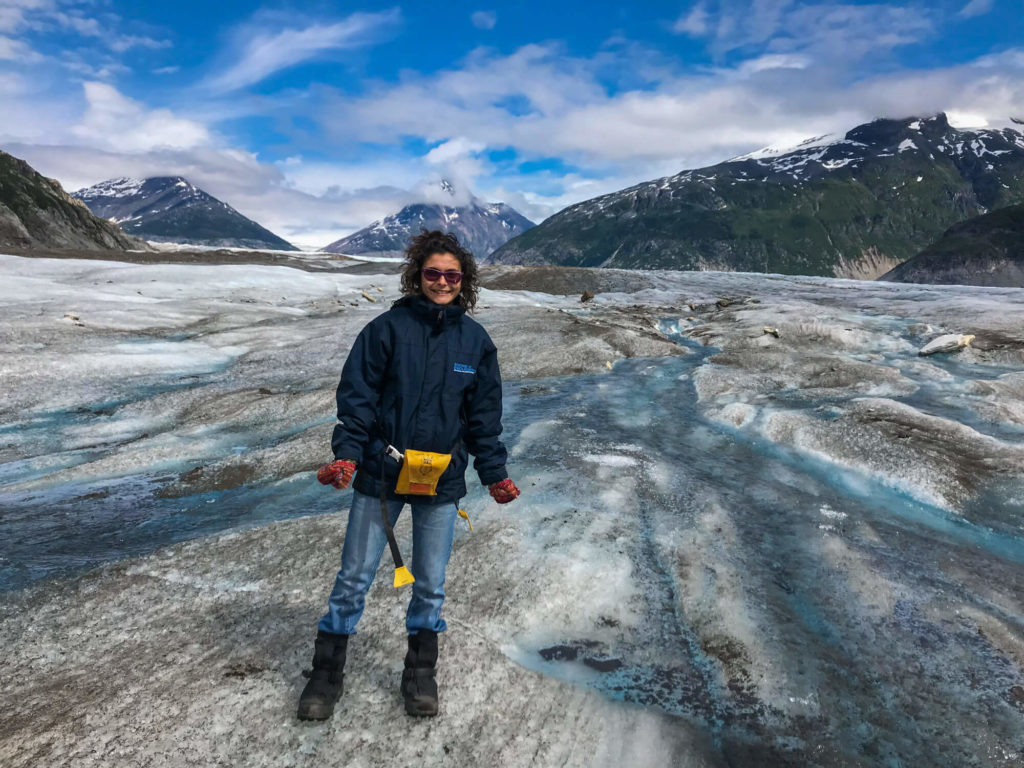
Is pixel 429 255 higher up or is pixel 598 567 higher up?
pixel 429 255

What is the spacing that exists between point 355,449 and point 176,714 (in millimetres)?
2667

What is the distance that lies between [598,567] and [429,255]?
470 centimetres

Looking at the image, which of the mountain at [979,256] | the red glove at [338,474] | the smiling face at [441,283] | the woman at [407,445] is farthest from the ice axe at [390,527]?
the mountain at [979,256]

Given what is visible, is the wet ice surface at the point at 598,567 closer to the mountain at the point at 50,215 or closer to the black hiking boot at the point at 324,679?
the black hiking boot at the point at 324,679

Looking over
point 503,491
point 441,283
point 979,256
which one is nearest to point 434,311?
point 441,283

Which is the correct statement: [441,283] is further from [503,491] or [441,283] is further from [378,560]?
[378,560]

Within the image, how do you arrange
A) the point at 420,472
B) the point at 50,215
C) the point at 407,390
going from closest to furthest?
the point at 420,472 < the point at 407,390 < the point at 50,215

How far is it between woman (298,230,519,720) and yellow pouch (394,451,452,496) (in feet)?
0.38

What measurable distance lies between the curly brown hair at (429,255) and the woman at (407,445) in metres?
0.05

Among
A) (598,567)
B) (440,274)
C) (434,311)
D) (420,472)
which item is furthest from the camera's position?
(598,567)

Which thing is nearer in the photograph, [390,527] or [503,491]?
[390,527]

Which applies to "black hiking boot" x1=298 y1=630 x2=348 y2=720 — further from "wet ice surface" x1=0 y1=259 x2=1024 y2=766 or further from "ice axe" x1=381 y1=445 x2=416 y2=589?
"ice axe" x1=381 y1=445 x2=416 y2=589

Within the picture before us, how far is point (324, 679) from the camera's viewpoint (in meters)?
4.69

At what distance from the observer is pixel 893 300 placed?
1785 inches
